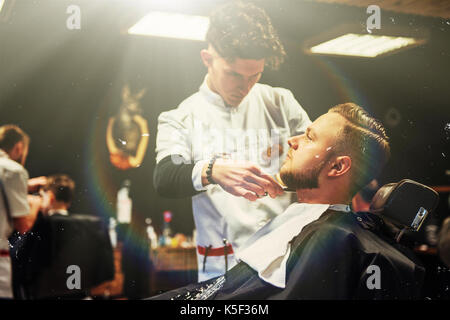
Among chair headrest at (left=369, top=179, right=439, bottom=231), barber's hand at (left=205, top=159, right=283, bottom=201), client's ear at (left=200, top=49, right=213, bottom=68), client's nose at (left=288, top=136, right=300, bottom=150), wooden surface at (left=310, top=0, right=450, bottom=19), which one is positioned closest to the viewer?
chair headrest at (left=369, top=179, right=439, bottom=231)

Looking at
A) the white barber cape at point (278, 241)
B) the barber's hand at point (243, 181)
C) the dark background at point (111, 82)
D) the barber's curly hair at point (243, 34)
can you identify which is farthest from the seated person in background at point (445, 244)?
the barber's curly hair at point (243, 34)

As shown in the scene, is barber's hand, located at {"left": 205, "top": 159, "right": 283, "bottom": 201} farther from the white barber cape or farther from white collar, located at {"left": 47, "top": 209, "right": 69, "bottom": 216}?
white collar, located at {"left": 47, "top": 209, "right": 69, "bottom": 216}

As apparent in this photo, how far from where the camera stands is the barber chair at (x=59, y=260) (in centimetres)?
262

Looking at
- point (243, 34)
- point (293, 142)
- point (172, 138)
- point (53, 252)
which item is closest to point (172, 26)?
point (243, 34)

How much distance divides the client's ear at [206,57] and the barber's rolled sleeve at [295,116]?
21.5 inches

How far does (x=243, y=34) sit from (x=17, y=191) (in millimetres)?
1728

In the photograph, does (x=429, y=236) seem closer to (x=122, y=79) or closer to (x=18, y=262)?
(x=122, y=79)

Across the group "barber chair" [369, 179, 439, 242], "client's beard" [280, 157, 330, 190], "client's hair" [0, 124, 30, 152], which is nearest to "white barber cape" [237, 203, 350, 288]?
"client's beard" [280, 157, 330, 190]

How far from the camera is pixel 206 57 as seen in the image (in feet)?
8.95

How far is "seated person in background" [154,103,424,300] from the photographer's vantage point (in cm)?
219

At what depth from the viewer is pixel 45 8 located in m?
2.66

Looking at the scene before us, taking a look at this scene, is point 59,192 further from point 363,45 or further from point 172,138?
point 363,45
